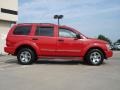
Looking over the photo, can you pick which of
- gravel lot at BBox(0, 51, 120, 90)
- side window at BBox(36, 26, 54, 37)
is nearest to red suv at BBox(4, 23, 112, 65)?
side window at BBox(36, 26, 54, 37)

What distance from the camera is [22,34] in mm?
15633

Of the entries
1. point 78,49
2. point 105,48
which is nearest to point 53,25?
point 78,49

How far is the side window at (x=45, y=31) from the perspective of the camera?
615 inches

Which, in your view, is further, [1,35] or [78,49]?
[1,35]

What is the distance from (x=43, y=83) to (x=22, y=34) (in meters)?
5.92

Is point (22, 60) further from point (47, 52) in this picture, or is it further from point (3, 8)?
point (3, 8)

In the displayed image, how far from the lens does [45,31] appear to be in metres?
15.7

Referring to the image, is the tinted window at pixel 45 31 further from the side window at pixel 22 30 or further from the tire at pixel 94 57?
the tire at pixel 94 57

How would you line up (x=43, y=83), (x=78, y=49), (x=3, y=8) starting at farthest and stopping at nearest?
(x=3, y=8), (x=78, y=49), (x=43, y=83)

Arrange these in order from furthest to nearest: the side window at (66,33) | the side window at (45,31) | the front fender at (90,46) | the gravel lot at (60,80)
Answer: the side window at (45,31) < the side window at (66,33) < the front fender at (90,46) < the gravel lot at (60,80)

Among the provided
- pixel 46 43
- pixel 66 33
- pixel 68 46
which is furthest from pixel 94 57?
pixel 46 43

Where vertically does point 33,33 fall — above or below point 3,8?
below

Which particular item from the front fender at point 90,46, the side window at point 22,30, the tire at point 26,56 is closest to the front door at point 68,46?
the front fender at point 90,46

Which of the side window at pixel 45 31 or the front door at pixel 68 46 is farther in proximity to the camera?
the side window at pixel 45 31
